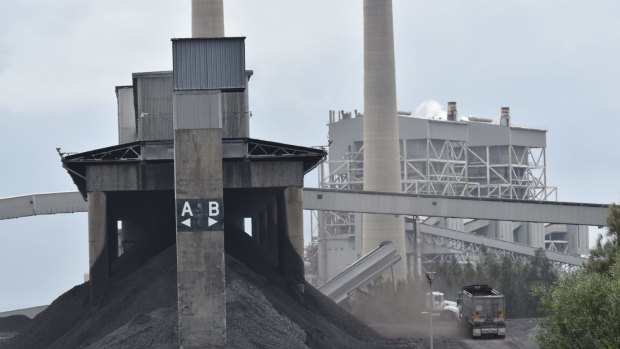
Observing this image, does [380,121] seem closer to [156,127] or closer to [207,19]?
[207,19]

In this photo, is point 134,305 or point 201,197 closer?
point 201,197

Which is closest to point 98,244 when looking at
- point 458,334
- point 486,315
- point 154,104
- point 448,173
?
point 154,104

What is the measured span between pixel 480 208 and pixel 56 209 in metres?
29.8

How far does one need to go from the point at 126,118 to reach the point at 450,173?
7310cm

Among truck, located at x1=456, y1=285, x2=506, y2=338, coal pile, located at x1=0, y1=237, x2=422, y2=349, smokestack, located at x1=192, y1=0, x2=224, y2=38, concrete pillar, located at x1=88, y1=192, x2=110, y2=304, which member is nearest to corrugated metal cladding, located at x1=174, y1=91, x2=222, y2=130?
coal pile, located at x1=0, y1=237, x2=422, y2=349

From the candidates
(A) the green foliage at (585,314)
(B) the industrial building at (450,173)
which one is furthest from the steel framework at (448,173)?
(A) the green foliage at (585,314)

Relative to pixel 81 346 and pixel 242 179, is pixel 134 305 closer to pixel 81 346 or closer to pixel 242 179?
pixel 81 346

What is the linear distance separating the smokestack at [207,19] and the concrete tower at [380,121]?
762 inches

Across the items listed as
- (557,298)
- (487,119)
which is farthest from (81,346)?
(487,119)

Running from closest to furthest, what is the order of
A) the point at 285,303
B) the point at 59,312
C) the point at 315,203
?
the point at 285,303, the point at 59,312, the point at 315,203

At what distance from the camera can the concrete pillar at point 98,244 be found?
63.5m

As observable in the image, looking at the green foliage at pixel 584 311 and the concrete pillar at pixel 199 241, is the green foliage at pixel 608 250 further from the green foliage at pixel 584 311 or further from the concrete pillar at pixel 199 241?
the concrete pillar at pixel 199 241

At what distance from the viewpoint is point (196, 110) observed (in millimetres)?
52781

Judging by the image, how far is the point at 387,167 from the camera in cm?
10831
